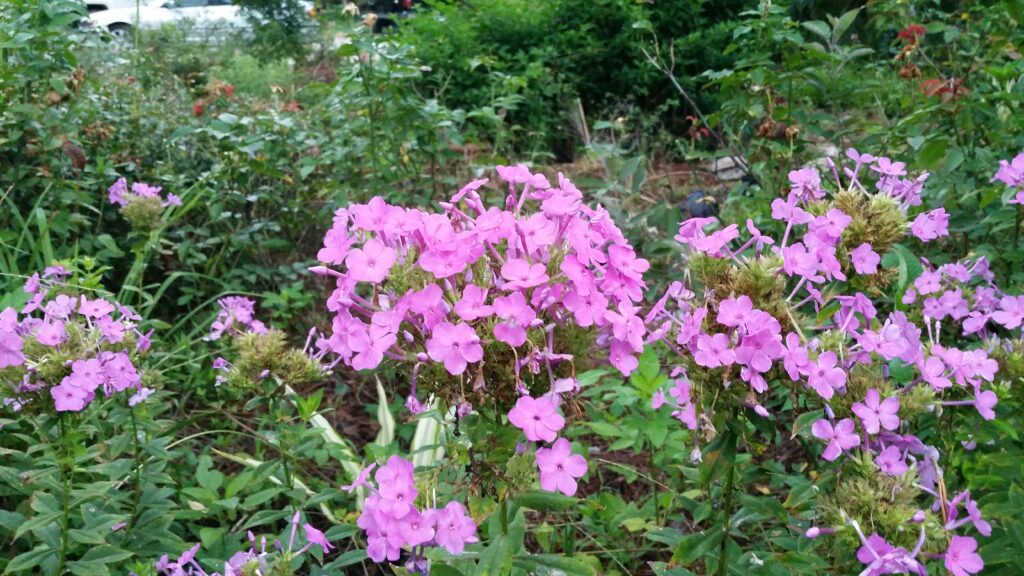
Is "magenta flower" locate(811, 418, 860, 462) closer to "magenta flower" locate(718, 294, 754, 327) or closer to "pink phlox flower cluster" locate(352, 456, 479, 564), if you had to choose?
"magenta flower" locate(718, 294, 754, 327)

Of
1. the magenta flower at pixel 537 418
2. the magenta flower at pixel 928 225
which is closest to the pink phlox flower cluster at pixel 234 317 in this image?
the magenta flower at pixel 537 418

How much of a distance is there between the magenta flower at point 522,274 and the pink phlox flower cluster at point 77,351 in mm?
994

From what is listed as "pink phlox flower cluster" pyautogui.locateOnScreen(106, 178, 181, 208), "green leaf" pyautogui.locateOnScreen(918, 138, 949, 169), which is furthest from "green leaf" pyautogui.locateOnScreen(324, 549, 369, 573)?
"green leaf" pyautogui.locateOnScreen(918, 138, 949, 169)

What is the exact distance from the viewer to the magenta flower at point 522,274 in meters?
1.17

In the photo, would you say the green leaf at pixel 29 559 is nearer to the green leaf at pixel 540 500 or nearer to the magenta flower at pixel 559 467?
the green leaf at pixel 540 500

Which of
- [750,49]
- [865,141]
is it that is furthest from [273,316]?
[865,141]

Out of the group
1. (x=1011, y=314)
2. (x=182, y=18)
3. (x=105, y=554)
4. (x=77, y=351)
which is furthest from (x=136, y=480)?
(x=182, y=18)

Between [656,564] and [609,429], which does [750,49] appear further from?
[656,564]

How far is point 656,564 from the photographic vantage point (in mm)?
1522

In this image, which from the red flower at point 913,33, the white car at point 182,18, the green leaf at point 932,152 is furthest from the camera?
the white car at point 182,18

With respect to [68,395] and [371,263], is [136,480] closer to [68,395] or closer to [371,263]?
[68,395]

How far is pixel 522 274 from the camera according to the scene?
46.9 inches

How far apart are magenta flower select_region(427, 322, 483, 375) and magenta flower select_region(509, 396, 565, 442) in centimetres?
10

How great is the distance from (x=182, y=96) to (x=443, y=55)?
2318mm
